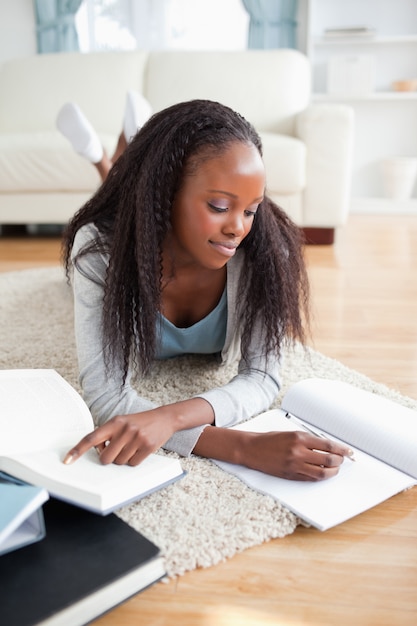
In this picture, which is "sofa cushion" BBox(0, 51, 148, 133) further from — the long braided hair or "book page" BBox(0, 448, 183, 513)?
"book page" BBox(0, 448, 183, 513)

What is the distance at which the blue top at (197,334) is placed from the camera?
118cm

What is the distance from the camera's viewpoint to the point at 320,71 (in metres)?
4.00

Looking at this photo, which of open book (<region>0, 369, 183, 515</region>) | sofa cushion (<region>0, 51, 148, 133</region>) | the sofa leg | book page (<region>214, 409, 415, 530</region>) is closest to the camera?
open book (<region>0, 369, 183, 515</region>)

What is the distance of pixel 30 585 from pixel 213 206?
561 millimetres

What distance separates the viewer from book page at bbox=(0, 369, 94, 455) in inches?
30.0


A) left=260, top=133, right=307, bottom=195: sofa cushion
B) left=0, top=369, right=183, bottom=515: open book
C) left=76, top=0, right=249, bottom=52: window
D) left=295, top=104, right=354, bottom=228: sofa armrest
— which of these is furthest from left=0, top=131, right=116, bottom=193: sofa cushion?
left=0, top=369, right=183, bottom=515: open book

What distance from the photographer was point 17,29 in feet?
13.7

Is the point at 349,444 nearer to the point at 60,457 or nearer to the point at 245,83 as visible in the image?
the point at 60,457

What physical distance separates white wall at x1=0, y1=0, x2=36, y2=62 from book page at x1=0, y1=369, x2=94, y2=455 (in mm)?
3897

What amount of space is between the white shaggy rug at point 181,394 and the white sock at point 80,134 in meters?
0.44

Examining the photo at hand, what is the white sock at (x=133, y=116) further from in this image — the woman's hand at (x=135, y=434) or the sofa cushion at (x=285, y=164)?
the woman's hand at (x=135, y=434)

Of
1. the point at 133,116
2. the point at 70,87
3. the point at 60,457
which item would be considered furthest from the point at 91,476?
the point at 70,87

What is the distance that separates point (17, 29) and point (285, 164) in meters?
2.53

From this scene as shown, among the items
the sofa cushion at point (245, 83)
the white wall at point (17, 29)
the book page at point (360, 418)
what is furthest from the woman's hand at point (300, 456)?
the white wall at point (17, 29)
